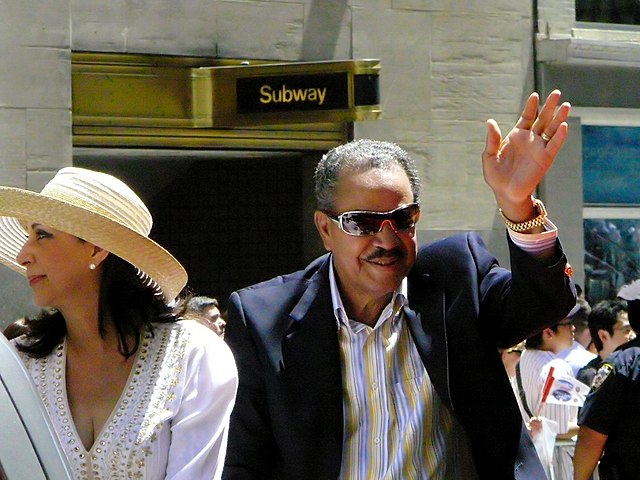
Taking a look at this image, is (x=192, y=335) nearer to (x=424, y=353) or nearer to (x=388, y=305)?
(x=388, y=305)

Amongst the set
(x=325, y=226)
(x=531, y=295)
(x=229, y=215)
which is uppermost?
(x=325, y=226)

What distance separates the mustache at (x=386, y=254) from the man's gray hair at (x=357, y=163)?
0.17 meters

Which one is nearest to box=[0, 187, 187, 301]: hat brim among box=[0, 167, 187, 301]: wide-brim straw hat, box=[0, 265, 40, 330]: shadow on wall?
box=[0, 167, 187, 301]: wide-brim straw hat

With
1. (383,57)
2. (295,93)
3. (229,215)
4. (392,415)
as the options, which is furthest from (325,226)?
(229,215)

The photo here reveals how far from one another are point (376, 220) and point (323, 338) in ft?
1.26

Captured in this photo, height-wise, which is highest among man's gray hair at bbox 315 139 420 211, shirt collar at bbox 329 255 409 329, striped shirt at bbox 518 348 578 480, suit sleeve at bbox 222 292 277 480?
man's gray hair at bbox 315 139 420 211

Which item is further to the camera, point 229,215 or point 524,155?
point 229,215

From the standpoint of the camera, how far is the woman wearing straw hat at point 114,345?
3619 mm

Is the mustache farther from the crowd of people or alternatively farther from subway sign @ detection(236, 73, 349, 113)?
subway sign @ detection(236, 73, 349, 113)

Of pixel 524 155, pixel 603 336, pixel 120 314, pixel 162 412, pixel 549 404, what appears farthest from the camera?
pixel 603 336

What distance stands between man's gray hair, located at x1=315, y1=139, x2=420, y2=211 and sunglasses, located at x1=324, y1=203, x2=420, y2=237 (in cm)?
9

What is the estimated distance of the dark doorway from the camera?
12.2 meters

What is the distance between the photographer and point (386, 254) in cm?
377

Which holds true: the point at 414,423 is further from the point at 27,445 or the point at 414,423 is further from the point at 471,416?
the point at 27,445
